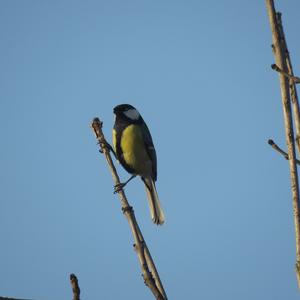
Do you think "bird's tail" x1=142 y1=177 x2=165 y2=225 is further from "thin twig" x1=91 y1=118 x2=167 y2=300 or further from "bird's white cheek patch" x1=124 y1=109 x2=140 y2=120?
"thin twig" x1=91 y1=118 x2=167 y2=300

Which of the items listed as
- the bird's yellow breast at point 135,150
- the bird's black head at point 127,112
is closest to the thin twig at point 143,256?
the bird's yellow breast at point 135,150

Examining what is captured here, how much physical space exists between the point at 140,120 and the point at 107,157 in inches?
150

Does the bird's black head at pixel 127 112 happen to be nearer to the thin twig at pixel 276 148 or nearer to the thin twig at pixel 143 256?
the thin twig at pixel 143 256

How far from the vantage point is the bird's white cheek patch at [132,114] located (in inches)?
304

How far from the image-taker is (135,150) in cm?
740

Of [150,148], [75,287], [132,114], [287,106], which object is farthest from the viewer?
[132,114]

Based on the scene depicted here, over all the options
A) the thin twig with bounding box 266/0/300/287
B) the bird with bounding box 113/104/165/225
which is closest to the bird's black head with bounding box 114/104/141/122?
the bird with bounding box 113/104/165/225

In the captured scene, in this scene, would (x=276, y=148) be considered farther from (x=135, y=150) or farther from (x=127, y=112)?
(x=127, y=112)

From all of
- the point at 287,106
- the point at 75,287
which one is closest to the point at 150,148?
the point at 287,106

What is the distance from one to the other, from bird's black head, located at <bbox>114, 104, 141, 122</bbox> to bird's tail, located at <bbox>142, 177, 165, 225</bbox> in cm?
89

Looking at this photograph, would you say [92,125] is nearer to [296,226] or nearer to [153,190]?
[296,226]

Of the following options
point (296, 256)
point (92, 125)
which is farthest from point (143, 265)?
point (92, 125)

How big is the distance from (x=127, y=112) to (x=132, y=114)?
0.26 ft

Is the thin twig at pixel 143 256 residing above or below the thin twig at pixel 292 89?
below
